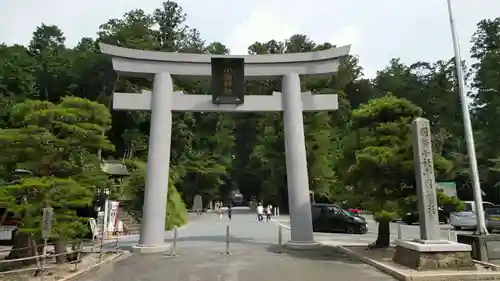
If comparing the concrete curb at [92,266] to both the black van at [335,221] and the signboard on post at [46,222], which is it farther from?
the black van at [335,221]

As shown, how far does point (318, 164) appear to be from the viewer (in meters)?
42.0

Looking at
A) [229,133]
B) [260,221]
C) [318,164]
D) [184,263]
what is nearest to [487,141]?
[318,164]

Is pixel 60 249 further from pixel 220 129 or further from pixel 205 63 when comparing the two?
pixel 220 129

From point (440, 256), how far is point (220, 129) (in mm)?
44091

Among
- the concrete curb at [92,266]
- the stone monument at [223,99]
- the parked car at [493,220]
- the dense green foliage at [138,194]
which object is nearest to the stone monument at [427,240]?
the stone monument at [223,99]

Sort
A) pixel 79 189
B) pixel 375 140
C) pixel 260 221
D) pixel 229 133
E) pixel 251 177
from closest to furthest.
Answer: pixel 79 189 < pixel 375 140 < pixel 260 221 < pixel 229 133 < pixel 251 177

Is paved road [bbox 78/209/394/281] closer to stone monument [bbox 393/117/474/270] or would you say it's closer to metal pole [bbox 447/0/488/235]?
stone monument [bbox 393/117/474/270]

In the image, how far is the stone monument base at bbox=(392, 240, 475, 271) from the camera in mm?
9773

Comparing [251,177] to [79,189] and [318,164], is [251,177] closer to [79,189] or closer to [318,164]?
[318,164]

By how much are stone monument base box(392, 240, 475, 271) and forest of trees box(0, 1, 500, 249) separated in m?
2.40

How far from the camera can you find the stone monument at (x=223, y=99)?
49.2 ft

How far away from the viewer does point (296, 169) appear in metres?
15.5

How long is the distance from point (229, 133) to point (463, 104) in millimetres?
43262

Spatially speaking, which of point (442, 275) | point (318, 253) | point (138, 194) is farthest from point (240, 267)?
point (138, 194)
